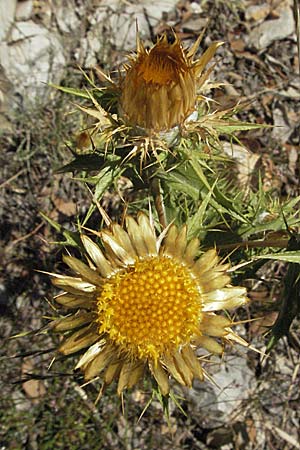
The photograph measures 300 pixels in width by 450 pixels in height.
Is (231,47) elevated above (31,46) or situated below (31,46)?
below

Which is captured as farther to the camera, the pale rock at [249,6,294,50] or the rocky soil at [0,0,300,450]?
the pale rock at [249,6,294,50]

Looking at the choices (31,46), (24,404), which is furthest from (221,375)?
(31,46)

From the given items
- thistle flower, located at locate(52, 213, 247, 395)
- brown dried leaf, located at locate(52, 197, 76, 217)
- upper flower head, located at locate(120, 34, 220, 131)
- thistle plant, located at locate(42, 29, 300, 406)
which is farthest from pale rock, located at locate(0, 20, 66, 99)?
thistle flower, located at locate(52, 213, 247, 395)

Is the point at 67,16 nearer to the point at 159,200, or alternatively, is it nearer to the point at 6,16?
the point at 6,16

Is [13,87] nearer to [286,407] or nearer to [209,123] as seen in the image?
[209,123]

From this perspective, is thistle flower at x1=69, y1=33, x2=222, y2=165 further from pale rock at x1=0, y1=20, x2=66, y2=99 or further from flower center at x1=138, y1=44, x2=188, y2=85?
pale rock at x1=0, y1=20, x2=66, y2=99
